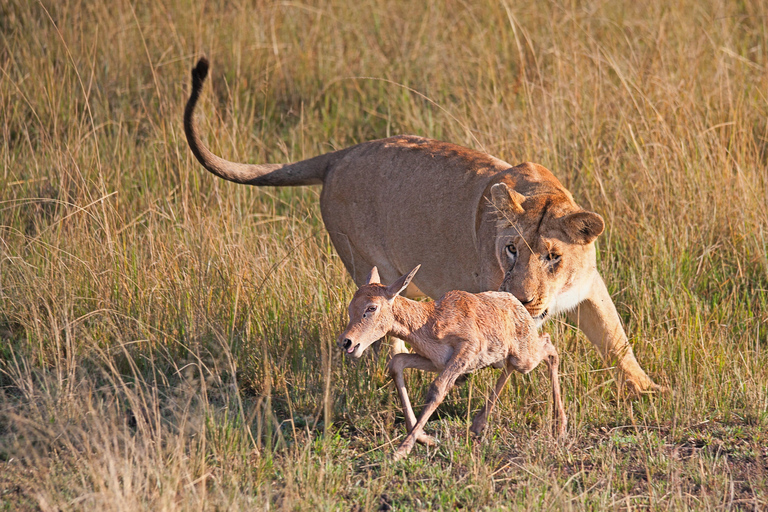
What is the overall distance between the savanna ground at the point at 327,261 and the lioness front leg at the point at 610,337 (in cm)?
10

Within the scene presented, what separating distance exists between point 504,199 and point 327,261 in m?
1.63

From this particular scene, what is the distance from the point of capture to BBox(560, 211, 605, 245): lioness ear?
3627 mm

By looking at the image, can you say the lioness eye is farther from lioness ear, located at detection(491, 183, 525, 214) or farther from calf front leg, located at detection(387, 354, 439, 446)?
calf front leg, located at detection(387, 354, 439, 446)

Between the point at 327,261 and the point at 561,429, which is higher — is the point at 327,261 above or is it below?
above

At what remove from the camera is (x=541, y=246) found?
3.69 meters

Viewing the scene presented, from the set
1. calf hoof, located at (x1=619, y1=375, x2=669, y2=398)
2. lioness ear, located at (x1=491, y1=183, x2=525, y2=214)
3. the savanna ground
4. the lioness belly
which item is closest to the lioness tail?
the lioness belly

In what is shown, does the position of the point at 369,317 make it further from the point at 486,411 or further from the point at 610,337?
the point at 610,337

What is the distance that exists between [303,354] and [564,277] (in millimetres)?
1280

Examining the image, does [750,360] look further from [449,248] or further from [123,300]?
[123,300]

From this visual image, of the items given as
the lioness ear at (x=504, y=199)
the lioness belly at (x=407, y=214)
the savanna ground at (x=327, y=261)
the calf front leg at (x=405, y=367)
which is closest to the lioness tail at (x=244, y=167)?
the lioness belly at (x=407, y=214)

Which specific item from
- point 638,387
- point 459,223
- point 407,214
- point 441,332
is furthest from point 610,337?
point 441,332

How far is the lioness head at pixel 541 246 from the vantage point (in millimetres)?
3627

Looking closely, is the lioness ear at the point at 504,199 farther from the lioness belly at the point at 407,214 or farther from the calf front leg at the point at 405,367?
the calf front leg at the point at 405,367

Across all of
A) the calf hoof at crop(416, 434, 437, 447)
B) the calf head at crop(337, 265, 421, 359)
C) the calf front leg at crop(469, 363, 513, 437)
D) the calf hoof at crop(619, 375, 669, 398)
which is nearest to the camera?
the calf head at crop(337, 265, 421, 359)
